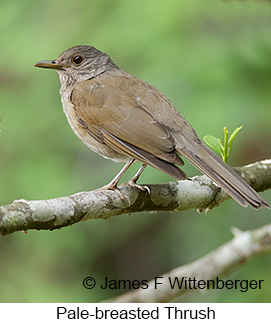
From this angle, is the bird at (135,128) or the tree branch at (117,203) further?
the bird at (135,128)

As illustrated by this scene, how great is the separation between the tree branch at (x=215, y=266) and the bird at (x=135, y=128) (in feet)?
1.39

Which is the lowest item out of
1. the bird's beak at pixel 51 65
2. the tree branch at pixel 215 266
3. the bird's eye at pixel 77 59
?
the tree branch at pixel 215 266

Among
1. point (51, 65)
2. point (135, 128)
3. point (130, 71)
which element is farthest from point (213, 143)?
point (130, 71)

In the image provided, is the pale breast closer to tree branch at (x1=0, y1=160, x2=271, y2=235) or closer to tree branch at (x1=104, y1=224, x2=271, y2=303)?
tree branch at (x1=0, y1=160, x2=271, y2=235)

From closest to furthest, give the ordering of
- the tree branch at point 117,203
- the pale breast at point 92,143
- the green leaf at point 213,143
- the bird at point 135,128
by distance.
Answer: the tree branch at point 117,203
the bird at point 135,128
the green leaf at point 213,143
the pale breast at point 92,143

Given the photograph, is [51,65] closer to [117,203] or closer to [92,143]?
[92,143]

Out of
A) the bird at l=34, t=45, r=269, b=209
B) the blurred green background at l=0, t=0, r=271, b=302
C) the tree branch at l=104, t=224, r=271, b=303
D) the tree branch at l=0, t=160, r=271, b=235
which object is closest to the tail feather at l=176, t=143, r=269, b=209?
the bird at l=34, t=45, r=269, b=209

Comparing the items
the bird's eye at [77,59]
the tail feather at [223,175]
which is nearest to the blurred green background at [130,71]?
the bird's eye at [77,59]

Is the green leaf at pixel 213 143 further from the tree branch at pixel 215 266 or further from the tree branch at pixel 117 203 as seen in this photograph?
the tree branch at pixel 215 266

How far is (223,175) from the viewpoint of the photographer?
4.08 metres

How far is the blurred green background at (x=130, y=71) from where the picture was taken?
18.0 ft

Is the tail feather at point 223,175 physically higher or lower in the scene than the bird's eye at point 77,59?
lower

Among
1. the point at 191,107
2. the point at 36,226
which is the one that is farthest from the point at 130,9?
the point at 36,226

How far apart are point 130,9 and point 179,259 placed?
217 centimetres
